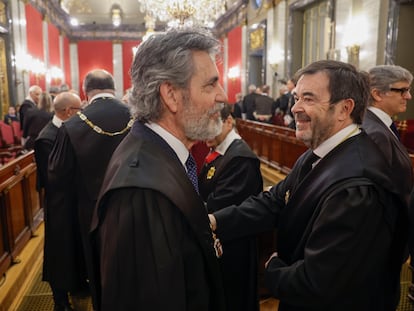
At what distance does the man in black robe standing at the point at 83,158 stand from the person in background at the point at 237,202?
93cm

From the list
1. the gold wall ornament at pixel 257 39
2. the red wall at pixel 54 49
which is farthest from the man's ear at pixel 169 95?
the red wall at pixel 54 49

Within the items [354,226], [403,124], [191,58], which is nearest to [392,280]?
[354,226]

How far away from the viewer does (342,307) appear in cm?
161

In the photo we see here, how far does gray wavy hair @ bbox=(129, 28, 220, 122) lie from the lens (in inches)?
52.5

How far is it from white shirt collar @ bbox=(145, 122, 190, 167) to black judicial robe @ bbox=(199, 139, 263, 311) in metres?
1.14

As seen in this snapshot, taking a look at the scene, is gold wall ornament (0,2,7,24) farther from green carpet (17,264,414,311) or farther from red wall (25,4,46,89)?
green carpet (17,264,414,311)

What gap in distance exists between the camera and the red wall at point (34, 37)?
1271cm

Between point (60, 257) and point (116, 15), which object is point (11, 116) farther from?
point (116, 15)

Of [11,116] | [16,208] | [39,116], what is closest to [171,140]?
[16,208]

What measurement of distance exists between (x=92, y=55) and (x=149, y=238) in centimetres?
2230

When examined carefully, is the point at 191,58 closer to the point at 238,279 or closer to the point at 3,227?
the point at 238,279

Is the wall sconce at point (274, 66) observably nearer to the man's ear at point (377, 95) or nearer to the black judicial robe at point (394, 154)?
the man's ear at point (377, 95)

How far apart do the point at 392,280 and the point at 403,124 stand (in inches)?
206

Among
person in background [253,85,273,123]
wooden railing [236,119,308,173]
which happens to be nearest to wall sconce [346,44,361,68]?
wooden railing [236,119,308,173]
